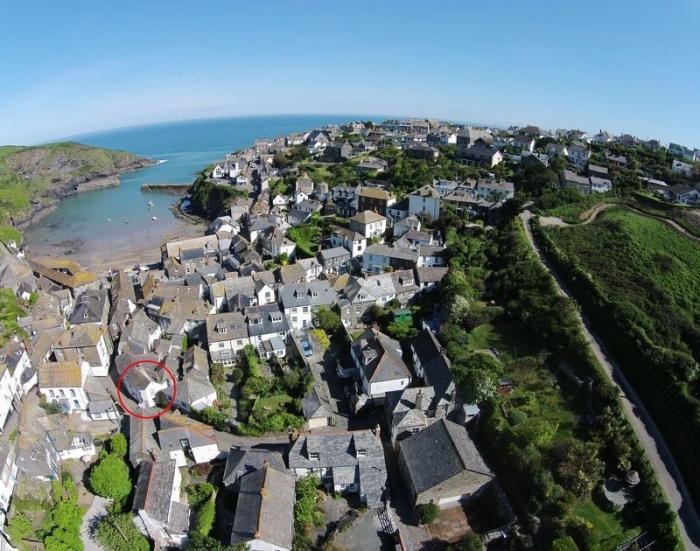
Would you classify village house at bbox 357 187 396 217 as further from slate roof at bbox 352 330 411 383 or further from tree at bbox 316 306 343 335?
slate roof at bbox 352 330 411 383

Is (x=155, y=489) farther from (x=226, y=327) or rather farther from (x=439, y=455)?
(x=439, y=455)

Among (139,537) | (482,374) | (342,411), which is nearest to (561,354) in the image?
(482,374)

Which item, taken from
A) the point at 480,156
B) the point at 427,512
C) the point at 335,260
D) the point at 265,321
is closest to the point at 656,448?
the point at 427,512

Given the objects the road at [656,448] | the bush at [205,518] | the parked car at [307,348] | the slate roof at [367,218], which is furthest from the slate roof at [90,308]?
the road at [656,448]

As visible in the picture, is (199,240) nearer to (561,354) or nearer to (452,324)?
(452,324)

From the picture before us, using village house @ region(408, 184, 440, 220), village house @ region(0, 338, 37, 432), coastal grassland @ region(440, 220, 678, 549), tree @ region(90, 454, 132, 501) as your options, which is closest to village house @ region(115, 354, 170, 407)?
village house @ region(0, 338, 37, 432)

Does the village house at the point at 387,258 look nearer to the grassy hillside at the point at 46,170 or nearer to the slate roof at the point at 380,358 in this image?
the slate roof at the point at 380,358
